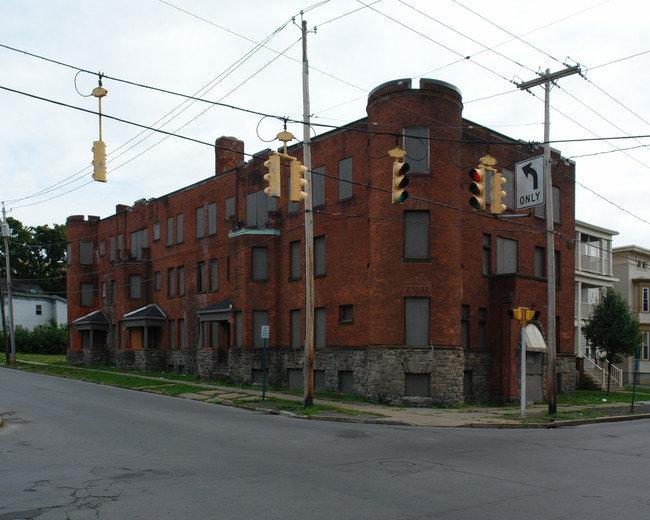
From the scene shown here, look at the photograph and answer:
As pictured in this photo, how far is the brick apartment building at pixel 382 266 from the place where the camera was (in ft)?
85.9

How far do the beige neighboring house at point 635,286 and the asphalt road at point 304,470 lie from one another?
3810cm

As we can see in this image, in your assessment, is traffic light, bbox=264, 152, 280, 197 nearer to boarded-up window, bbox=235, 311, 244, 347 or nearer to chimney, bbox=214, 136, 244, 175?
boarded-up window, bbox=235, 311, 244, 347

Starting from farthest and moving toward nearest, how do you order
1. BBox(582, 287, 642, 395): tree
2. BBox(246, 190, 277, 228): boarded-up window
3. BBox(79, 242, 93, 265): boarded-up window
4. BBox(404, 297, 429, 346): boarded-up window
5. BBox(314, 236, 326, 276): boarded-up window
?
BBox(79, 242, 93, 265): boarded-up window, BBox(582, 287, 642, 395): tree, BBox(246, 190, 277, 228): boarded-up window, BBox(314, 236, 326, 276): boarded-up window, BBox(404, 297, 429, 346): boarded-up window

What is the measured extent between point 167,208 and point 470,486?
37.6 meters

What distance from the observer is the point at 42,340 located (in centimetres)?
7138

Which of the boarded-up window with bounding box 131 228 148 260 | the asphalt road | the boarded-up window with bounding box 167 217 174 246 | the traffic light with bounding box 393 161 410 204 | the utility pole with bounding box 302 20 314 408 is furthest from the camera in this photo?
the boarded-up window with bounding box 131 228 148 260

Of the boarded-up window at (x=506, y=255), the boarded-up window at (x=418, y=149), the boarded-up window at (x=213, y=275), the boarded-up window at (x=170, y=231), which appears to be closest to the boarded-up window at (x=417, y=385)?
the boarded-up window at (x=506, y=255)

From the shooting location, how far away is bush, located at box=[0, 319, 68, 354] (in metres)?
70.1

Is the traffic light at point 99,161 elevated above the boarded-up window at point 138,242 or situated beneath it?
situated beneath

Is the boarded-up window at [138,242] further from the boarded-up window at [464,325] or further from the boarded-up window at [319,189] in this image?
the boarded-up window at [464,325]

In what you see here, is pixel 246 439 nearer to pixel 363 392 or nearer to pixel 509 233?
pixel 363 392

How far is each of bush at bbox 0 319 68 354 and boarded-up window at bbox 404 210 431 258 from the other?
2227 inches

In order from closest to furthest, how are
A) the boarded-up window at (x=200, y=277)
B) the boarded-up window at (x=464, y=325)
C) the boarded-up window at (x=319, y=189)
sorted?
the boarded-up window at (x=464, y=325), the boarded-up window at (x=319, y=189), the boarded-up window at (x=200, y=277)

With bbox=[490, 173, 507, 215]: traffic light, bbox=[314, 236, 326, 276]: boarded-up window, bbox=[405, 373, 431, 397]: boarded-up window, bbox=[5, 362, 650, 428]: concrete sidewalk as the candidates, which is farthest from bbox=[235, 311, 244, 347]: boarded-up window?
bbox=[490, 173, 507, 215]: traffic light
